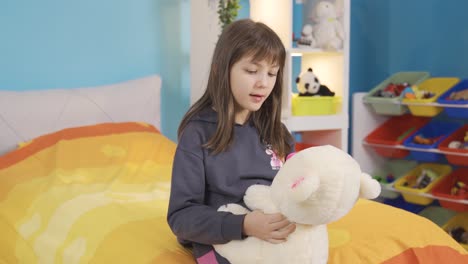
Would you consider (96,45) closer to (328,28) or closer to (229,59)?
(328,28)

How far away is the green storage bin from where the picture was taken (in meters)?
2.66

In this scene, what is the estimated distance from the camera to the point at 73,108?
218cm

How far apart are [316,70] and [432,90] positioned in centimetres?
56

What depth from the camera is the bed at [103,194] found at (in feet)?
4.25

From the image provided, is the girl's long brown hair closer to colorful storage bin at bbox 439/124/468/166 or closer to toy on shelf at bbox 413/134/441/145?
colorful storage bin at bbox 439/124/468/166

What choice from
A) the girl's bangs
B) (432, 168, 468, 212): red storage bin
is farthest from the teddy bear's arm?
(432, 168, 468, 212): red storage bin

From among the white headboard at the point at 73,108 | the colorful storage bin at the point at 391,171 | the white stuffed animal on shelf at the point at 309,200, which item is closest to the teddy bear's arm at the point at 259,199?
the white stuffed animal on shelf at the point at 309,200

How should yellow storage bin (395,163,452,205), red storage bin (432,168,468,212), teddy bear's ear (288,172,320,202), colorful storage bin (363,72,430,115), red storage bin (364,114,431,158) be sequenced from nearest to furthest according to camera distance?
teddy bear's ear (288,172,320,202) < red storage bin (432,168,468,212) < yellow storage bin (395,163,452,205) < colorful storage bin (363,72,430,115) < red storage bin (364,114,431,158)

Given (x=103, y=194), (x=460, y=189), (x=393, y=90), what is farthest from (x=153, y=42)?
(x=460, y=189)

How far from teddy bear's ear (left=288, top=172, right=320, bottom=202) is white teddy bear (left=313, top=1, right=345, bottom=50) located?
1.71 metres

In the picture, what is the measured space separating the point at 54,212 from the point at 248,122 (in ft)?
2.16

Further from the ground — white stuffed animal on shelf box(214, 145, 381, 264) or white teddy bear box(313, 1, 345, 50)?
white teddy bear box(313, 1, 345, 50)

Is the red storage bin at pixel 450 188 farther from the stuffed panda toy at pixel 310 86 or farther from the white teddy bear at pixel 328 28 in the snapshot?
the white teddy bear at pixel 328 28

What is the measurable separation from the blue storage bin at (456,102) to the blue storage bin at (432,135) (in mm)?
115
